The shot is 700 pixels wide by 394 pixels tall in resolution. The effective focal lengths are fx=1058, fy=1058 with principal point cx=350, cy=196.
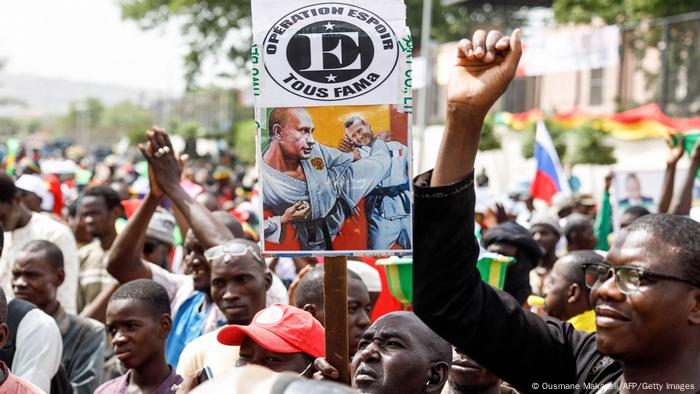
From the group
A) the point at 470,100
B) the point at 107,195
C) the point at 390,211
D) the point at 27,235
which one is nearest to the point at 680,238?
the point at 470,100

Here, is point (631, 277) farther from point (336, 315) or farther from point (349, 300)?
point (349, 300)

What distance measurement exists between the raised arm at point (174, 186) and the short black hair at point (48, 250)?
2.17 feet

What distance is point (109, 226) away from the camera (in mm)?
7543

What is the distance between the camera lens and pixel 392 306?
596cm

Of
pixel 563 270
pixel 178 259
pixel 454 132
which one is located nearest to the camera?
pixel 454 132

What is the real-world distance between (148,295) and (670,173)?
13.2 ft

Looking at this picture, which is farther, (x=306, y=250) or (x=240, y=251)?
(x=240, y=251)

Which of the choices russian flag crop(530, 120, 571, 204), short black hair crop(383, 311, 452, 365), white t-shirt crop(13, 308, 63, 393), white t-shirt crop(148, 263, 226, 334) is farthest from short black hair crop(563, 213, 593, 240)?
white t-shirt crop(13, 308, 63, 393)

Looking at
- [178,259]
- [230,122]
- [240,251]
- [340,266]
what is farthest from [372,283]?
[230,122]

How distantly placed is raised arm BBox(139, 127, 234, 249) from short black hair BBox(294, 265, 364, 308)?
56 centimetres

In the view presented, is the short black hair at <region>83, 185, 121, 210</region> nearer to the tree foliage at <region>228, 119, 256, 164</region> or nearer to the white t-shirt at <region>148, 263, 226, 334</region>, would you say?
the white t-shirt at <region>148, 263, 226, 334</region>

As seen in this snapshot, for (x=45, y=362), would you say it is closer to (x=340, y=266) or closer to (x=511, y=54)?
(x=340, y=266)

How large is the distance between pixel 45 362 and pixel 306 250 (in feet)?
5.92

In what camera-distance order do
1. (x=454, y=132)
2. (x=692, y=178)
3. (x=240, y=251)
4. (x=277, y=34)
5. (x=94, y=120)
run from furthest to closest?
(x=94, y=120) → (x=692, y=178) → (x=240, y=251) → (x=277, y=34) → (x=454, y=132)
